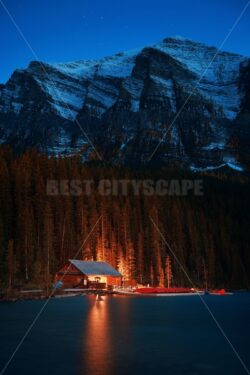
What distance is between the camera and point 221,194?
161250 mm

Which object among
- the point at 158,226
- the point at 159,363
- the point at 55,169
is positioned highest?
the point at 55,169

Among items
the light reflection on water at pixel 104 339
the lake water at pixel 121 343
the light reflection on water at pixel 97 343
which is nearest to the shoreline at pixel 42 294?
the lake water at pixel 121 343

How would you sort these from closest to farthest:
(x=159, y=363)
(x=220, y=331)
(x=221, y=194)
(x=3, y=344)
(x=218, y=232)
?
(x=159, y=363)
(x=3, y=344)
(x=220, y=331)
(x=218, y=232)
(x=221, y=194)

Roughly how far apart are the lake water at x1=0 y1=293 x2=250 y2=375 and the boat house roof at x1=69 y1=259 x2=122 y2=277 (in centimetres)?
3281

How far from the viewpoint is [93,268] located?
7869cm

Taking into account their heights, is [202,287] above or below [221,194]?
below

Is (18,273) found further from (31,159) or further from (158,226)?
(158,226)

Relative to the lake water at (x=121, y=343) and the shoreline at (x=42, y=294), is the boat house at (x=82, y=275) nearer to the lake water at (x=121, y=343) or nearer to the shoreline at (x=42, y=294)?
the shoreline at (x=42, y=294)

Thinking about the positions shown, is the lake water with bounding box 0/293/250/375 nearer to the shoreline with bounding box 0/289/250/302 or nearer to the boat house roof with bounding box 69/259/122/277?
the shoreline with bounding box 0/289/250/302

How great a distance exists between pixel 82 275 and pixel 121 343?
167 ft

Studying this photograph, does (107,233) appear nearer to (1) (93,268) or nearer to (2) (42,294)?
(1) (93,268)

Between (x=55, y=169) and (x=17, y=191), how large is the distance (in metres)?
18.4

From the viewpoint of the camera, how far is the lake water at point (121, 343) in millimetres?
20703

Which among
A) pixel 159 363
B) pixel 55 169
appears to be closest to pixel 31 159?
pixel 55 169
